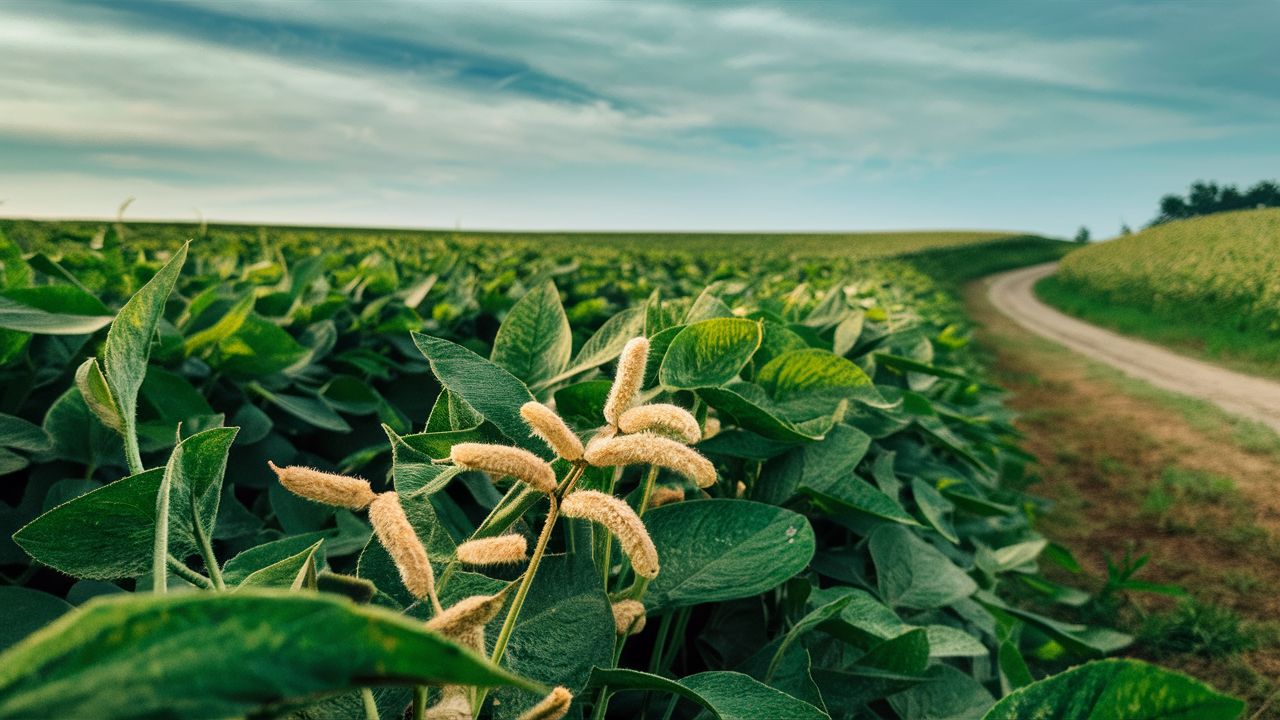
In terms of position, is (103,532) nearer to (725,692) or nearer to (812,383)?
(725,692)

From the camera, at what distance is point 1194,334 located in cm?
1716

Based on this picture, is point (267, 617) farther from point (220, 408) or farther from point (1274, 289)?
point (1274, 289)

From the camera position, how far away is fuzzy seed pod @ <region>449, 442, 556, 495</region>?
0.46 metres

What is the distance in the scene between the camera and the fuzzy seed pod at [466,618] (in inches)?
16.1

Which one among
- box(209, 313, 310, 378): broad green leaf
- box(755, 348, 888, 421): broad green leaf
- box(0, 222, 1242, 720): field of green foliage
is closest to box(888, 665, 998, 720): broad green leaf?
box(0, 222, 1242, 720): field of green foliage

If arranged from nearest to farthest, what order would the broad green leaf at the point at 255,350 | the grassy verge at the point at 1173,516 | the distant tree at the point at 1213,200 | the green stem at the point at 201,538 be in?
the green stem at the point at 201,538, the broad green leaf at the point at 255,350, the grassy verge at the point at 1173,516, the distant tree at the point at 1213,200

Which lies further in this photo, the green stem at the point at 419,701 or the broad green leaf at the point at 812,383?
the broad green leaf at the point at 812,383

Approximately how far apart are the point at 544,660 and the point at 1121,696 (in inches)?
14.2

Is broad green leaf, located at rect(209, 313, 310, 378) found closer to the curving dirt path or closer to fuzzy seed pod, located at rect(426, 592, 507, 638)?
fuzzy seed pod, located at rect(426, 592, 507, 638)

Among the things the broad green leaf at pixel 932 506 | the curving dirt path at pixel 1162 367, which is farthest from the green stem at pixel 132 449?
the curving dirt path at pixel 1162 367

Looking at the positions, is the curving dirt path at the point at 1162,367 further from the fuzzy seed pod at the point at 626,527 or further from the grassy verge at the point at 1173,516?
the fuzzy seed pod at the point at 626,527

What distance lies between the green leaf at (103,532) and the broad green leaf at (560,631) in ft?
0.82

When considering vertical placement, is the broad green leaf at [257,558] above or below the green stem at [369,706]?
below

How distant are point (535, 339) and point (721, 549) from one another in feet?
1.13
